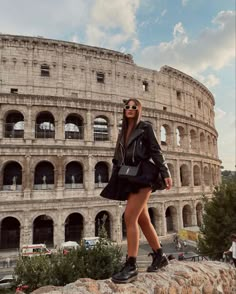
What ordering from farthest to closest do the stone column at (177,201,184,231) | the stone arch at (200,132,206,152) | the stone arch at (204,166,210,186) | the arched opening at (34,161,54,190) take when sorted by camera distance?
the stone arch at (200,132,206,152) → the stone arch at (204,166,210,186) → the stone column at (177,201,184,231) → the arched opening at (34,161,54,190)

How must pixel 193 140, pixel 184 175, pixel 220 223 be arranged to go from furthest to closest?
pixel 193 140, pixel 184 175, pixel 220 223

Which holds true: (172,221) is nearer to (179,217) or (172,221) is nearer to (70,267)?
(179,217)

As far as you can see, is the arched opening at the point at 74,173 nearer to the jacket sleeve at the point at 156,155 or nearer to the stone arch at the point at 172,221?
the stone arch at the point at 172,221

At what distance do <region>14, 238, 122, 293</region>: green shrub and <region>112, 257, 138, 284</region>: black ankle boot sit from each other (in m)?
6.68

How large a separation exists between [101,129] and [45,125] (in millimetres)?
5694

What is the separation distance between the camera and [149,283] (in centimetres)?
391

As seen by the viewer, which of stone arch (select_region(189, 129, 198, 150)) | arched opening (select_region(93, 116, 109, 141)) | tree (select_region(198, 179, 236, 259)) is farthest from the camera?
stone arch (select_region(189, 129, 198, 150))

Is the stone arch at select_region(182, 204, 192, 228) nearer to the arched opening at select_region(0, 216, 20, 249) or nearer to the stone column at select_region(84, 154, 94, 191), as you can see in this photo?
the stone column at select_region(84, 154, 94, 191)

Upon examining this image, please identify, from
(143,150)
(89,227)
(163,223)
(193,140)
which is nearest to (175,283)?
(143,150)

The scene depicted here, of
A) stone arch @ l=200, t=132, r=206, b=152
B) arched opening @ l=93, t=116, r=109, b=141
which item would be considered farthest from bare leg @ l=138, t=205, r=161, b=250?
stone arch @ l=200, t=132, r=206, b=152

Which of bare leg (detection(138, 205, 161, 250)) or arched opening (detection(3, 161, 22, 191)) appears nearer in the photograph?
bare leg (detection(138, 205, 161, 250))

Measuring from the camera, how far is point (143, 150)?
13.5 ft

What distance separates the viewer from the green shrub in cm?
984

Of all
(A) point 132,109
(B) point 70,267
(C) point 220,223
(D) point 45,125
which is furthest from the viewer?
(D) point 45,125
